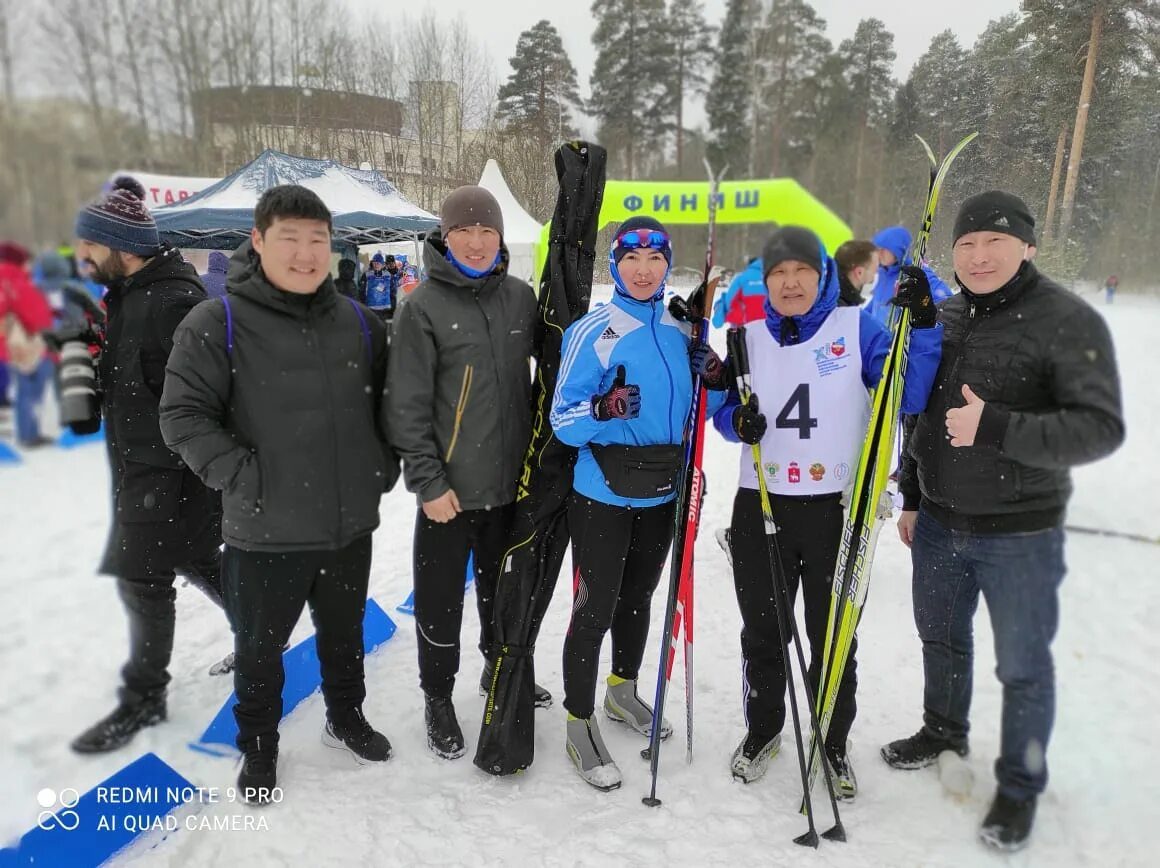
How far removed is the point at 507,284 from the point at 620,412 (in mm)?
701

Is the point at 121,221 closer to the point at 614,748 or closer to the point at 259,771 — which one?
the point at 259,771

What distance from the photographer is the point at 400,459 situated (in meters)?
2.30

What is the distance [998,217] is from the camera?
154 cm

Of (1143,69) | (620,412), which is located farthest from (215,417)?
(1143,69)

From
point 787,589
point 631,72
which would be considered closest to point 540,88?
point 631,72

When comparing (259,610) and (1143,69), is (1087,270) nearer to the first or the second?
(1143,69)

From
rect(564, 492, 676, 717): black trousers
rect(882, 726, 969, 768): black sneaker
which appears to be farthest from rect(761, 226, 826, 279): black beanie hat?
rect(882, 726, 969, 768): black sneaker

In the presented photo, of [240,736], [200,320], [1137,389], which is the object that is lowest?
[240,736]

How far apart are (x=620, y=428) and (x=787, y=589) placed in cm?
84

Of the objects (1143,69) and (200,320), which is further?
Result: (200,320)

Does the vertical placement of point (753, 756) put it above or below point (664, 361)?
below

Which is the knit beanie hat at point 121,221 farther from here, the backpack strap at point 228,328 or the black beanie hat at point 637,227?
the black beanie hat at point 637,227

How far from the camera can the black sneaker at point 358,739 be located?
2473mm

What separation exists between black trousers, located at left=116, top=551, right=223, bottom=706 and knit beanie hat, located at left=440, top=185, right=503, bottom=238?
4.62 ft
